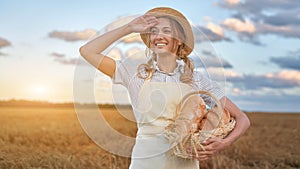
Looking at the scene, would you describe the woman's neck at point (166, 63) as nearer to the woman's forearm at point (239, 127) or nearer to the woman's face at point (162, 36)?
the woman's face at point (162, 36)

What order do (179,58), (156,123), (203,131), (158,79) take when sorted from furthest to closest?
(179,58)
(158,79)
(156,123)
(203,131)

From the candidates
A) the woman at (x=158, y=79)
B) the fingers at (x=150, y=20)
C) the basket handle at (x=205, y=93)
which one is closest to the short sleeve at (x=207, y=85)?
the woman at (x=158, y=79)

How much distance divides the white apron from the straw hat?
26 centimetres

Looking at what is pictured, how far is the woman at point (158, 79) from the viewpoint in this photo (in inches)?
117

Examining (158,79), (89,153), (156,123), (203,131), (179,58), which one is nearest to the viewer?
(203,131)

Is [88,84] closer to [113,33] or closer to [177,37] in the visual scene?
[113,33]

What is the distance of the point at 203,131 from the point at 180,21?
0.67m

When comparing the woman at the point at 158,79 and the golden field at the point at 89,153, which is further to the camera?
the golden field at the point at 89,153

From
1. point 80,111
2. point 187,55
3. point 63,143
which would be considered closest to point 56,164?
point 80,111

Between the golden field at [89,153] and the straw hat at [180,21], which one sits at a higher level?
the straw hat at [180,21]

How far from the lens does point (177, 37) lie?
10.1ft

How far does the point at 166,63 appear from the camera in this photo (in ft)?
10.3

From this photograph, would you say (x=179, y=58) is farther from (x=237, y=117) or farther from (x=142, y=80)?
(x=237, y=117)

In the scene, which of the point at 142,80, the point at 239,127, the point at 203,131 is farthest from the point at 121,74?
the point at 239,127
